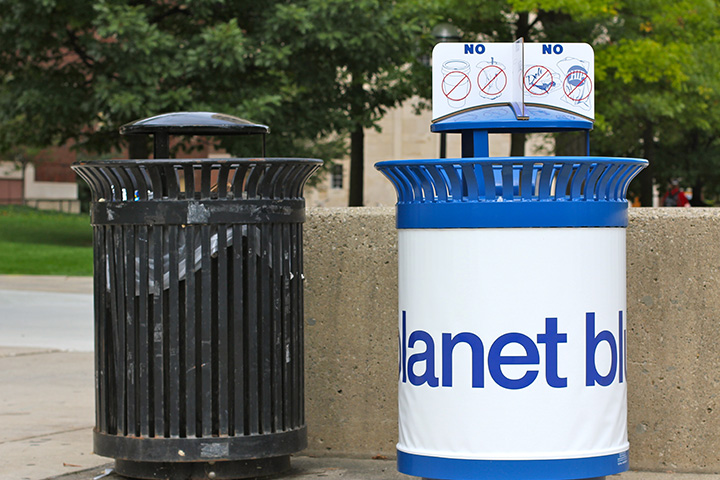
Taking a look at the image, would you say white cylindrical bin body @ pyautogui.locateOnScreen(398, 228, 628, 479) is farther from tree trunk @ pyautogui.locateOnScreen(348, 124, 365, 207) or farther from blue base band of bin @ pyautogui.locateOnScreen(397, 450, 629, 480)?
tree trunk @ pyautogui.locateOnScreen(348, 124, 365, 207)

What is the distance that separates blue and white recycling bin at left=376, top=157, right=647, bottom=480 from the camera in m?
3.46

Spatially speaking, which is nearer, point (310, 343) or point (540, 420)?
point (540, 420)

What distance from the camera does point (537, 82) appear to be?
12.3ft

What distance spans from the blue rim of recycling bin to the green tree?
16.2 metres

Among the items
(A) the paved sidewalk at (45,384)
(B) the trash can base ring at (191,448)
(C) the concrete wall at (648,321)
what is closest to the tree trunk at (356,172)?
(A) the paved sidewalk at (45,384)

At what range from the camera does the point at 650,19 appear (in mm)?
22516

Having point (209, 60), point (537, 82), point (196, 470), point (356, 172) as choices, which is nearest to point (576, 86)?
point (537, 82)

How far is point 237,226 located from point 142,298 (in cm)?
50

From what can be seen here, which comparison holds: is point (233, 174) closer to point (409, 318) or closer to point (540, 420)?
point (409, 318)

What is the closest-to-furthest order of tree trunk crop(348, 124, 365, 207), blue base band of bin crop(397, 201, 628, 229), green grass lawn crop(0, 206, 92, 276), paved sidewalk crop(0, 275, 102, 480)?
blue base band of bin crop(397, 201, 628, 229) < paved sidewalk crop(0, 275, 102, 480) < green grass lawn crop(0, 206, 92, 276) < tree trunk crop(348, 124, 365, 207)

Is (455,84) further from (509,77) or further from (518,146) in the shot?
(518,146)

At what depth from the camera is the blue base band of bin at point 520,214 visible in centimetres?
345

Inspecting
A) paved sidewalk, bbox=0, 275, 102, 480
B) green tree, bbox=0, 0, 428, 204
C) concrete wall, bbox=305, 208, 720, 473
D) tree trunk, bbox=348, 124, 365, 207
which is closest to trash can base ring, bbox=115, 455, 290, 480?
paved sidewalk, bbox=0, 275, 102, 480

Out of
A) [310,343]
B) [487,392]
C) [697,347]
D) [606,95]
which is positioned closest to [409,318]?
[487,392]
